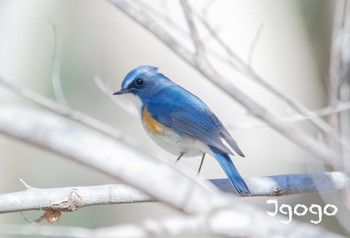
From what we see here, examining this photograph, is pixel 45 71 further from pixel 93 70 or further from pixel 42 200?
pixel 42 200

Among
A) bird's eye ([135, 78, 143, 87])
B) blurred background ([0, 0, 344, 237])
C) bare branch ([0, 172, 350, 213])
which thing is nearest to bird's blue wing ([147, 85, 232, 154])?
bird's eye ([135, 78, 143, 87])

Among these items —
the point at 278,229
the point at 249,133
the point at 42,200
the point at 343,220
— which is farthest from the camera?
the point at 249,133

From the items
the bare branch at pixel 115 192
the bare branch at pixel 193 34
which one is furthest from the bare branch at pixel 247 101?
the bare branch at pixel 115 192

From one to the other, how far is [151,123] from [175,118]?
0.45 feet

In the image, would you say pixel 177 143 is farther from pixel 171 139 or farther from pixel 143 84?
pixel 143 84

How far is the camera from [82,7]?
702 centimetres

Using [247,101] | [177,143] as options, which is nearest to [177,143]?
[177,143]

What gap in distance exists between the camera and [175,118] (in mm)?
3588

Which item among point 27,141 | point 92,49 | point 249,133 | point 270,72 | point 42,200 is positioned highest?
point 270,72

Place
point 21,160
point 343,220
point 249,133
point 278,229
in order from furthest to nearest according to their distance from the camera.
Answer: point 21,160, point 249,133, point 343,220, point 278,229

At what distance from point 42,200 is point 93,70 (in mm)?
3979

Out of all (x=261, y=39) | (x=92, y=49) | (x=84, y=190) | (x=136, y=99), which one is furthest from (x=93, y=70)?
(x=84, y=190)

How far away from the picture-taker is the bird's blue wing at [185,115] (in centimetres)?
348

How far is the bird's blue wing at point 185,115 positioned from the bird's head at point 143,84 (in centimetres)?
5
